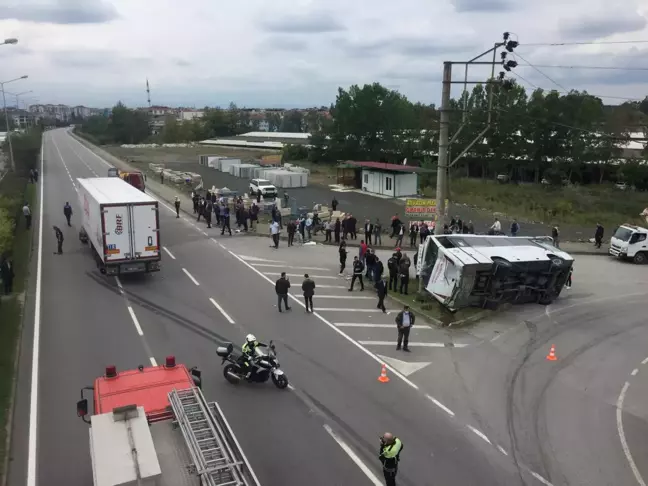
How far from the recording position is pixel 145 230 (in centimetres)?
1956

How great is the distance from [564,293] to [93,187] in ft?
62.1

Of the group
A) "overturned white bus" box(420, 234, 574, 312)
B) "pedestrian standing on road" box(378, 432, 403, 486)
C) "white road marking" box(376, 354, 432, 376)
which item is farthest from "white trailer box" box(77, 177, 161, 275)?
"pedestrian standing on road" box(378, 432, 403, 486)

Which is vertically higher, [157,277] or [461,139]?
[461,139]

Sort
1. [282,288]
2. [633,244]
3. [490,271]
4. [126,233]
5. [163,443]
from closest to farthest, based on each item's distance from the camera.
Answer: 1. [163,443]
2. [490,271]
3. [282,288]
4. [126,233]
5. [633,244]

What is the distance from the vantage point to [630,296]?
20016 millimetres

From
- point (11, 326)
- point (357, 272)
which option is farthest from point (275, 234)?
point (11, 326)

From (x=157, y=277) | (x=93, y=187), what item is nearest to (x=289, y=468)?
(x=157, y=277)

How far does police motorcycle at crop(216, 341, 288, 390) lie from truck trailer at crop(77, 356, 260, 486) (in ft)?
12.7

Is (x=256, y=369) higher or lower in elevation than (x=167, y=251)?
lower

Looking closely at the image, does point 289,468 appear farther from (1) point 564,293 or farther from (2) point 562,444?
(1) point 564,293

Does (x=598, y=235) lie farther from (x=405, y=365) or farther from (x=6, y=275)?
(x=6, y=275)

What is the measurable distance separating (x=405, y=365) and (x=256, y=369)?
372 centimetres

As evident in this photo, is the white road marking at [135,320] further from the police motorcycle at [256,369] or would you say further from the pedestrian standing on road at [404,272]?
the pedestrian standing on road at [404,272]

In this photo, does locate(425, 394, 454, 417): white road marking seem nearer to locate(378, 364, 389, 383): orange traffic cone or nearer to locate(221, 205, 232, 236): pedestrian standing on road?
locate(378, 364, 389, 383): orange traffic cone
